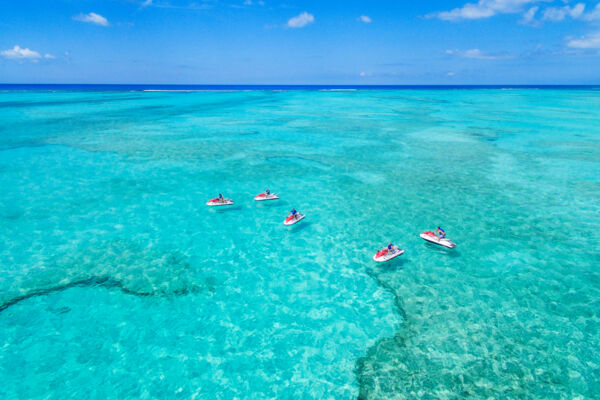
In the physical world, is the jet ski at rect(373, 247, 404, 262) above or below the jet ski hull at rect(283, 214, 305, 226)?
below

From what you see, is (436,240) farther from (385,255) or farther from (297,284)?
(297,284)

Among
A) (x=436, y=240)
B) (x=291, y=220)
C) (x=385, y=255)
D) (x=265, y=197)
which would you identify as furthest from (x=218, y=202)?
(x=436, y=240)

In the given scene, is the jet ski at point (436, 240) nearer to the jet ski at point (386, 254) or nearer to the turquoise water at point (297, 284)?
the turquoise water at point (297, 284)

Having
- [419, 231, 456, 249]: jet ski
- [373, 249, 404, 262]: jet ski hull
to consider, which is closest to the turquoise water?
[373, 249, 404, 262]: jet ski hull

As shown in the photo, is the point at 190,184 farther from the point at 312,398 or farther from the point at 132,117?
the point at 132,117

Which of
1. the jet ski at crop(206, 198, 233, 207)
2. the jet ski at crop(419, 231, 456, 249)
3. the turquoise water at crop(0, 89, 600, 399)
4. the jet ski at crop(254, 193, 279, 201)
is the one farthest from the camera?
the jet ski at crop(254, 193, 279, 201)

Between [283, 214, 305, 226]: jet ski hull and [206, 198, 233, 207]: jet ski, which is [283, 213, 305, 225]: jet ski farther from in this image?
[206, 198, 233, 207]: jet ski
